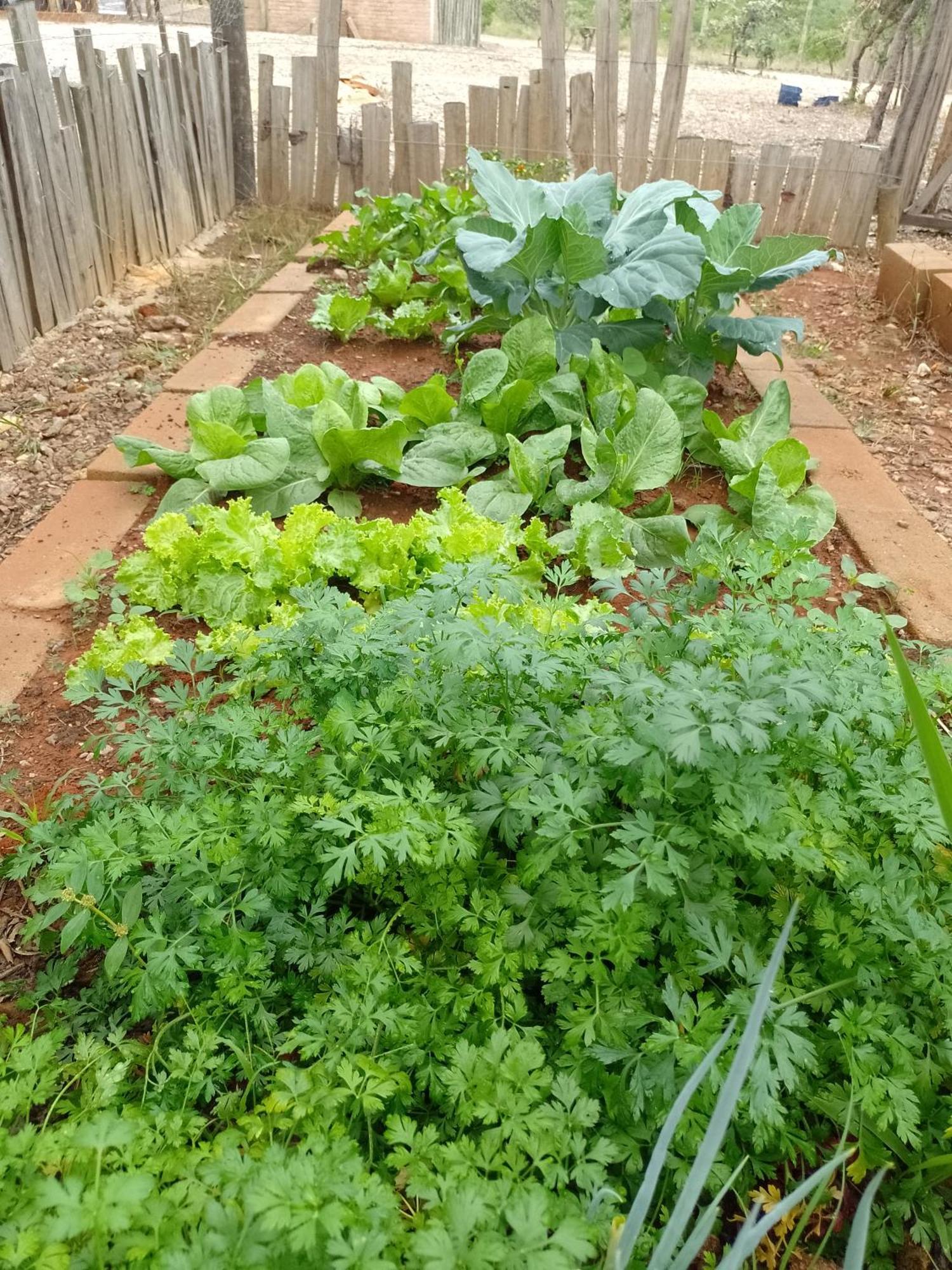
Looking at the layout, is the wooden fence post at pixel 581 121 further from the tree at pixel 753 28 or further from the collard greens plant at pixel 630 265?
the collard greens plant at pixel 630 265

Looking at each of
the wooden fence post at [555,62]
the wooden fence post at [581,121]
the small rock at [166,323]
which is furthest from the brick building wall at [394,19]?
the small rock at [166,323]

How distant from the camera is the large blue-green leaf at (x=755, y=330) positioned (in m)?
3.01

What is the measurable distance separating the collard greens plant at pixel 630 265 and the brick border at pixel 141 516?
1.42 feet

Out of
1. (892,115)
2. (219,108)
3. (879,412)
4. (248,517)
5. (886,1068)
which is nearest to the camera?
(886,1068)

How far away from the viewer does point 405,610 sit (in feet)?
4.69

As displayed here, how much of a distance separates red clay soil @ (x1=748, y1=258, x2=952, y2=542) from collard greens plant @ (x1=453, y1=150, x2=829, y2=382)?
53 cm

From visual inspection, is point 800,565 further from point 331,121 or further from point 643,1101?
point 331,121

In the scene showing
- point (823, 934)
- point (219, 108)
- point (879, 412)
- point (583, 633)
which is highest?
point (219, 108)

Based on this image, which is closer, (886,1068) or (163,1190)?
(163,1190)

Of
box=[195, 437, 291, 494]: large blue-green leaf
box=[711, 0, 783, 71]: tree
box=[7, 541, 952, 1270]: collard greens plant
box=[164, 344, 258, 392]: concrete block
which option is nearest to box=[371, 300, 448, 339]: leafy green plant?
box=[164, 344, 258, 392]: concrete block

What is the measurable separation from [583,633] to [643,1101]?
2.44ft

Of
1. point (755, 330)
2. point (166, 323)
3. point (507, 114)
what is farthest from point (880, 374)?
point (166, 323)

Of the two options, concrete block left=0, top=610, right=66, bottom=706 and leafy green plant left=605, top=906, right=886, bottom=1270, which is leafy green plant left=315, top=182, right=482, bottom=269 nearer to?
concrete block left=0, top=610, right=66, bottom=706

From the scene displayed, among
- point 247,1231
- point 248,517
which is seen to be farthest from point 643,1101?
point 248,517
